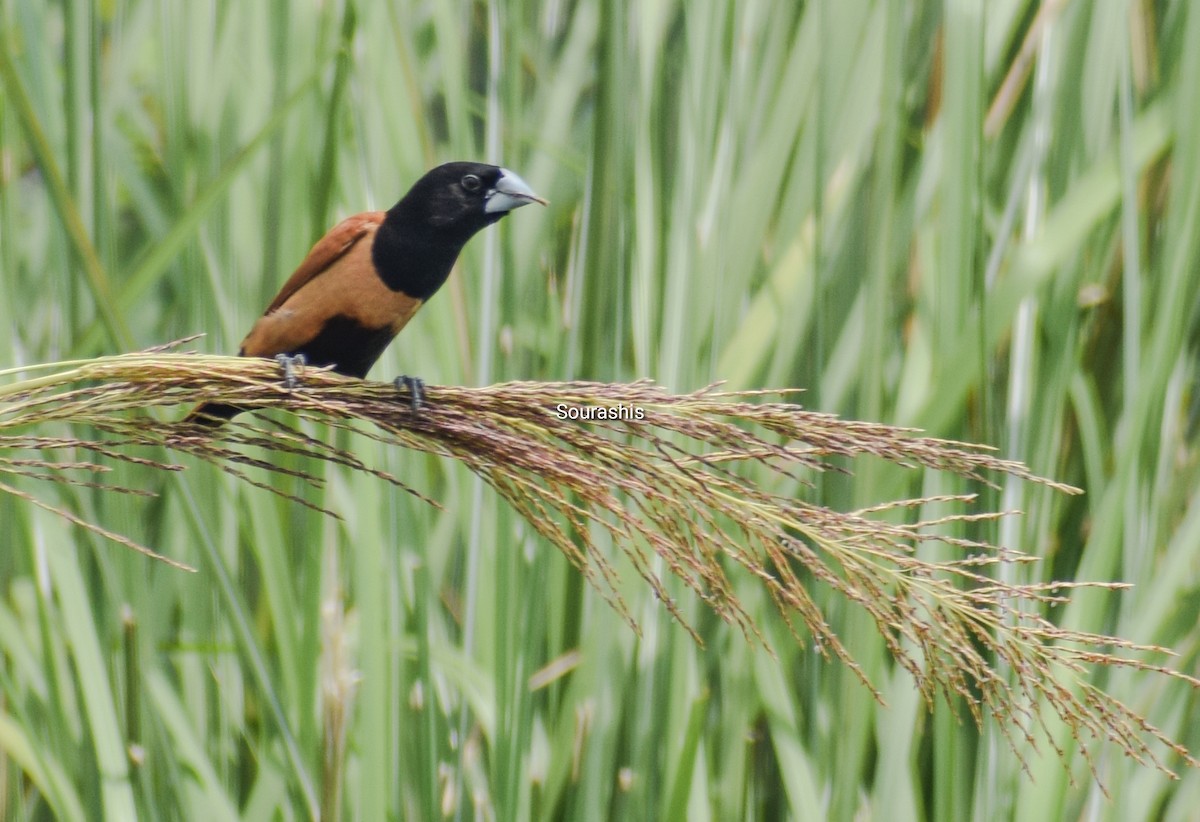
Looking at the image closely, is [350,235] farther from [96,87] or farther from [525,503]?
[525,503]

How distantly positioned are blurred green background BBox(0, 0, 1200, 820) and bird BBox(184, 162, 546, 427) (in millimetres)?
30

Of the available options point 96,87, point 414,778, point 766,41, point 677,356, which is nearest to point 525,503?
point 677,356

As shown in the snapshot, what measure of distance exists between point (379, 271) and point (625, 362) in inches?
12.6

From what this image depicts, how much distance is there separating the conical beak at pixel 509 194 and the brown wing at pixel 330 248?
0.50ft

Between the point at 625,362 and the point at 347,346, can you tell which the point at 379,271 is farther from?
the point at 625,362

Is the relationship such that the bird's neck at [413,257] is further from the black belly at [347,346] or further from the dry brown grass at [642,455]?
the dry brown grass at [642,455]

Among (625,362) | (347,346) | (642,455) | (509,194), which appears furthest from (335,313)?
(642,455)

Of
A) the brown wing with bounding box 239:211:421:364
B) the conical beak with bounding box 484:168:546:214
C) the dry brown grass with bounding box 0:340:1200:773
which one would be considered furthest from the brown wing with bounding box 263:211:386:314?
the dry brown grass with bounding box 0:340:1200:773

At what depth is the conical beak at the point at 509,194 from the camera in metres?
1.26

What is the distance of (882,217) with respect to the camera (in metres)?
1.14

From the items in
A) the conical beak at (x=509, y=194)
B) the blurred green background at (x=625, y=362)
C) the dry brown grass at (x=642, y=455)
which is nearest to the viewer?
the dry brown grass at (x=642, y=455)

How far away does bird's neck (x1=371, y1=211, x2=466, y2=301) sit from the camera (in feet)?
4.24

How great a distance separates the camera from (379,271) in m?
1.32

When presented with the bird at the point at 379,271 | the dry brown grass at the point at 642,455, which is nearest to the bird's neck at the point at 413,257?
the bird at the point at 379,271
